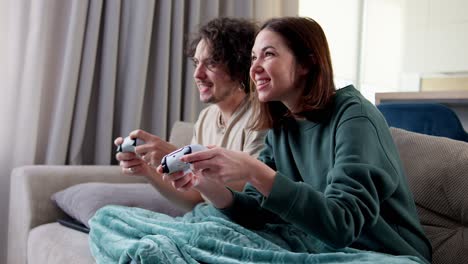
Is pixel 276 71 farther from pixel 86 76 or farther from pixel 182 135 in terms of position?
pixel 86 76

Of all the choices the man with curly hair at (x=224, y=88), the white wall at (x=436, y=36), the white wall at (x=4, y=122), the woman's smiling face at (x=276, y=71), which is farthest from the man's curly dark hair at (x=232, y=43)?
the white wall at (x=436, y=36)

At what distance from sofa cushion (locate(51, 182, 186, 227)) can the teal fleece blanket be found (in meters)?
0.40

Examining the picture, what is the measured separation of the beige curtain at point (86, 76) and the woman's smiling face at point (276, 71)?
1.26m

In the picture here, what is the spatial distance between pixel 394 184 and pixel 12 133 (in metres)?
1.67

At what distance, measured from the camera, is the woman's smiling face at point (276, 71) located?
1.10 m

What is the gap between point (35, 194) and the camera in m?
1.73

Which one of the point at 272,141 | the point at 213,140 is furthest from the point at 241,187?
the point at 213,140

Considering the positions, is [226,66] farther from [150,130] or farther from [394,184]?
[150,130]

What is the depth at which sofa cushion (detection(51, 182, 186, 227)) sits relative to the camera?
1569 mm

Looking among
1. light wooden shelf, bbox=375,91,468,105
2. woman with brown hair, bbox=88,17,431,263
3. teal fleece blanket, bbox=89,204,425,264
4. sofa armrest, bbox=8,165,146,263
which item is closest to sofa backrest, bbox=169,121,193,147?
sofa armrest, bbox=8,165,146,263

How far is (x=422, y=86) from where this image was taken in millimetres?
4246

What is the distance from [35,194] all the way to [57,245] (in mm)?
399

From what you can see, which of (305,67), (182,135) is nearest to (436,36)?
(182,135)

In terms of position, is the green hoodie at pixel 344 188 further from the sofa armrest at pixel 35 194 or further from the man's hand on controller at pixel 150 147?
the sofa armrest at pixel 35 194
